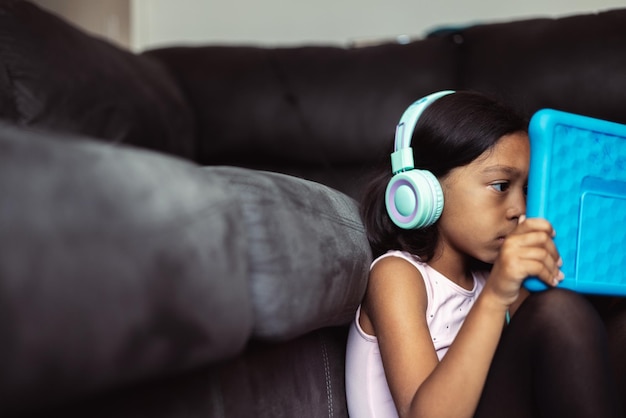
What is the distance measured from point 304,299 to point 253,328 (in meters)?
0.07

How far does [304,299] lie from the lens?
70cm

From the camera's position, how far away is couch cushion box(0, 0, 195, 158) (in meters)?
1.11

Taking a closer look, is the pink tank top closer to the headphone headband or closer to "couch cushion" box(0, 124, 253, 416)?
the headphone headband

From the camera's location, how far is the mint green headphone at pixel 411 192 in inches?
35.1

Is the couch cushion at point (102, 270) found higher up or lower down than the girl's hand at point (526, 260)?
higher up

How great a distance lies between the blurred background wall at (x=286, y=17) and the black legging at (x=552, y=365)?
148 cm

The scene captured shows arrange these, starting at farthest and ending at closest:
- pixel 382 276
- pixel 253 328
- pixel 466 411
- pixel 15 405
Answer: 1. pixel 382 276
2. pixel 466 411
3. pixel 253 328
4. pixel 15 405

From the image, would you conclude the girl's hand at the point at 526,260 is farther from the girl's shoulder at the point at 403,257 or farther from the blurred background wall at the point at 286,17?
the blurred background wall at the point at 286,17

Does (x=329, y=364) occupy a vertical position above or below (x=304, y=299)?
below

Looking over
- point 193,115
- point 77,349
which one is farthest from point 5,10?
point 77,349

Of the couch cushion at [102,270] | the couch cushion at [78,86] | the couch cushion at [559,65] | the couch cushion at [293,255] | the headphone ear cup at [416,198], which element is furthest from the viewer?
the couch cushion at [559,65]

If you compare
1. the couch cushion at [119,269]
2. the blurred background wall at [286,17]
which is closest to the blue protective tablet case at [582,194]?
the couch cushion at [119,269]

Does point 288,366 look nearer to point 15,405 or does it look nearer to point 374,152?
point 15,405

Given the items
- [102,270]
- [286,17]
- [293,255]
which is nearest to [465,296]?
[293,255]
